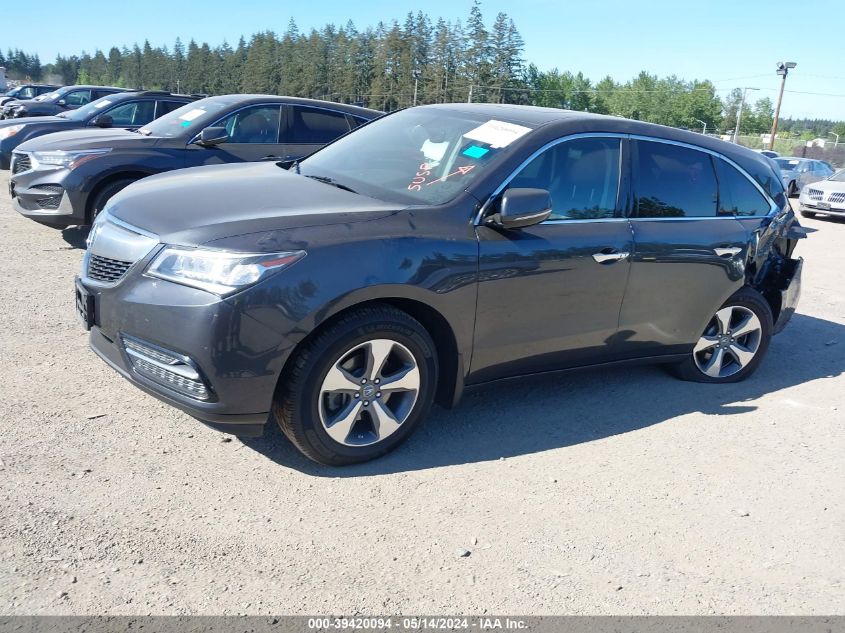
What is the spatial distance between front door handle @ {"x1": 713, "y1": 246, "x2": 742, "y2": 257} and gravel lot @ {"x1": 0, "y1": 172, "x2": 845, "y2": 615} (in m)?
1.01

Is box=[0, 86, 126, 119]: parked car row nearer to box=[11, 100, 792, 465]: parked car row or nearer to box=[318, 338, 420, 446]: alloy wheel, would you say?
box=[11, 100, 792, 465]: parked car row

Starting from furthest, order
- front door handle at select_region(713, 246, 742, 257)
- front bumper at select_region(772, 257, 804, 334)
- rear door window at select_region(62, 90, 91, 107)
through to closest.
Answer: rear door window at select_region(62, 90, 91, 107)
front bumper at select_region(772, 257, 804, 334)
front door handle at select_region(713, 246, 742, 257)

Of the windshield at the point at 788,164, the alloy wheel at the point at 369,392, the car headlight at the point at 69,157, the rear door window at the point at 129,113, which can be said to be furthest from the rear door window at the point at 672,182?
the windshield at the point at 788,164

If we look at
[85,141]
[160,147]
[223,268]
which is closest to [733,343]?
[223,268]

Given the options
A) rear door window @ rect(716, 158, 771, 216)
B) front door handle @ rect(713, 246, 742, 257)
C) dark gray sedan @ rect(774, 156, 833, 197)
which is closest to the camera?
front door handle @ rect(713, 246, 742, 257)

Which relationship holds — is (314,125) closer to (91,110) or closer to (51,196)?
(51,196)

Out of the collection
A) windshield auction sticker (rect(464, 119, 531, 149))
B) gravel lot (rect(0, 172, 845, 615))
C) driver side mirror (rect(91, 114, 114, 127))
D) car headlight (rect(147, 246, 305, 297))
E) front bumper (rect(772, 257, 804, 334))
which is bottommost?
gravel lot (rect(0, 172, 845, 615))

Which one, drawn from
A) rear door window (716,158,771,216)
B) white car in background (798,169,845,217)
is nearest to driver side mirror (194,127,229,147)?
rear door window (716,158,771,216)

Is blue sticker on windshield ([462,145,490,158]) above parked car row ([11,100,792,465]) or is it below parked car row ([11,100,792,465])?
above

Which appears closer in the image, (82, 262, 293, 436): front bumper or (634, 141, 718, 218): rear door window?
(82, 262, 293, 436): front bumper

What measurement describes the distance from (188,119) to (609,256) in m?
5.82

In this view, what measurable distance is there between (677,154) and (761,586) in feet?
9.21

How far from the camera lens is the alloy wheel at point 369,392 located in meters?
3.52

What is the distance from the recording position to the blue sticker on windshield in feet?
13.6
